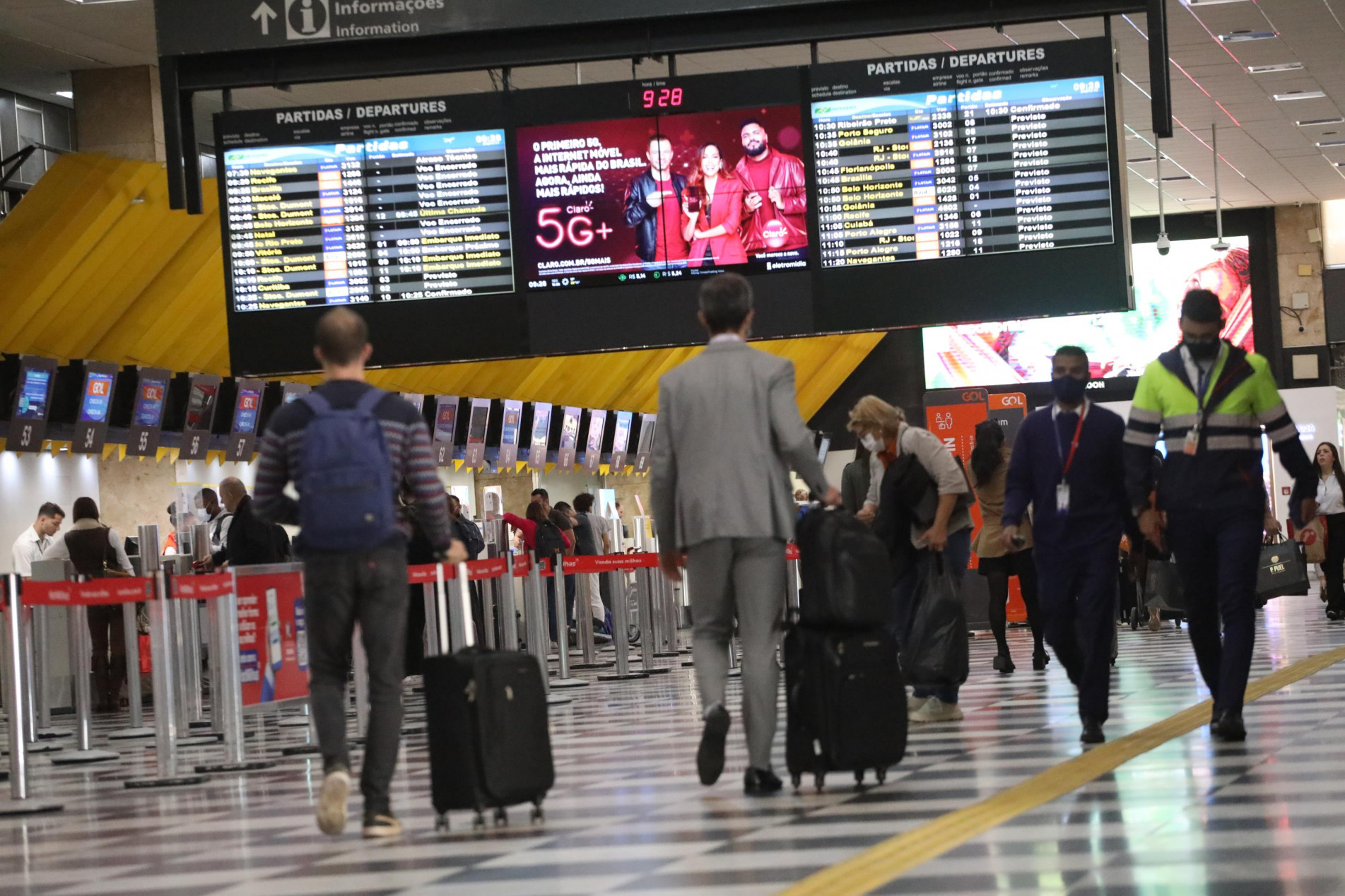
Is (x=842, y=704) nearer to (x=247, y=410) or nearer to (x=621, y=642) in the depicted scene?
(x=621, y=642)

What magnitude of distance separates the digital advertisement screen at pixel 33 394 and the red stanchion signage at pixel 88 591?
333 inches

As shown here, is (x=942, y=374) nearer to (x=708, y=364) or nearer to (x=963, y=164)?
(x=963, y=164)

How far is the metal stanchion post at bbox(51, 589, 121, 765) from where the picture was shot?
33.6ft

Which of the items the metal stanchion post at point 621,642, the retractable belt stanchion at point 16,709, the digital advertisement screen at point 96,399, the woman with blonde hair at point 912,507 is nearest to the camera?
the retractable belt stanchion at point 16,709

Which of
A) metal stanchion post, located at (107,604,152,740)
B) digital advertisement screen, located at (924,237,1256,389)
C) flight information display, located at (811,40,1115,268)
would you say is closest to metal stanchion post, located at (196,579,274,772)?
metal stanchion post, located at (107,604,152,740)

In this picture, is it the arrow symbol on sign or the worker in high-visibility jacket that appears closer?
the worker in high-visibility jacket

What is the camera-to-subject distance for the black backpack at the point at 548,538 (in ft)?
63.6

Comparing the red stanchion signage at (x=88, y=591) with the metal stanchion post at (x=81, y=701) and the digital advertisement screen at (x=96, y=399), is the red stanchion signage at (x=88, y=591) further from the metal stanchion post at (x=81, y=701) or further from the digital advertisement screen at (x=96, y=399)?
the digital advertisement screen at (x=96, y=399)

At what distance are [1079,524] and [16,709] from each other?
4.46 m

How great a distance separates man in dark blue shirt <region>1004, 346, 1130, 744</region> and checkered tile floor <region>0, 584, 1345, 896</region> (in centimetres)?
35

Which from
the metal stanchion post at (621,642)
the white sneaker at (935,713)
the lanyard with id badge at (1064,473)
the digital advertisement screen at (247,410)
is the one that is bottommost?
the metal stanchion post at (621,642)

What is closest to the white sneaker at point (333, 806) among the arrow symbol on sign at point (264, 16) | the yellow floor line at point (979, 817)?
the yellow floor line at point (979, 817)

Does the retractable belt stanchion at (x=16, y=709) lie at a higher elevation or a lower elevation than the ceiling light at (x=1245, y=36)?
lower

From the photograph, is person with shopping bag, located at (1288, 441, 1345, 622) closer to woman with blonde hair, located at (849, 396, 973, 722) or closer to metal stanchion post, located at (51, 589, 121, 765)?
woman with blonde hair, located at (849, 396, 973, 722)
